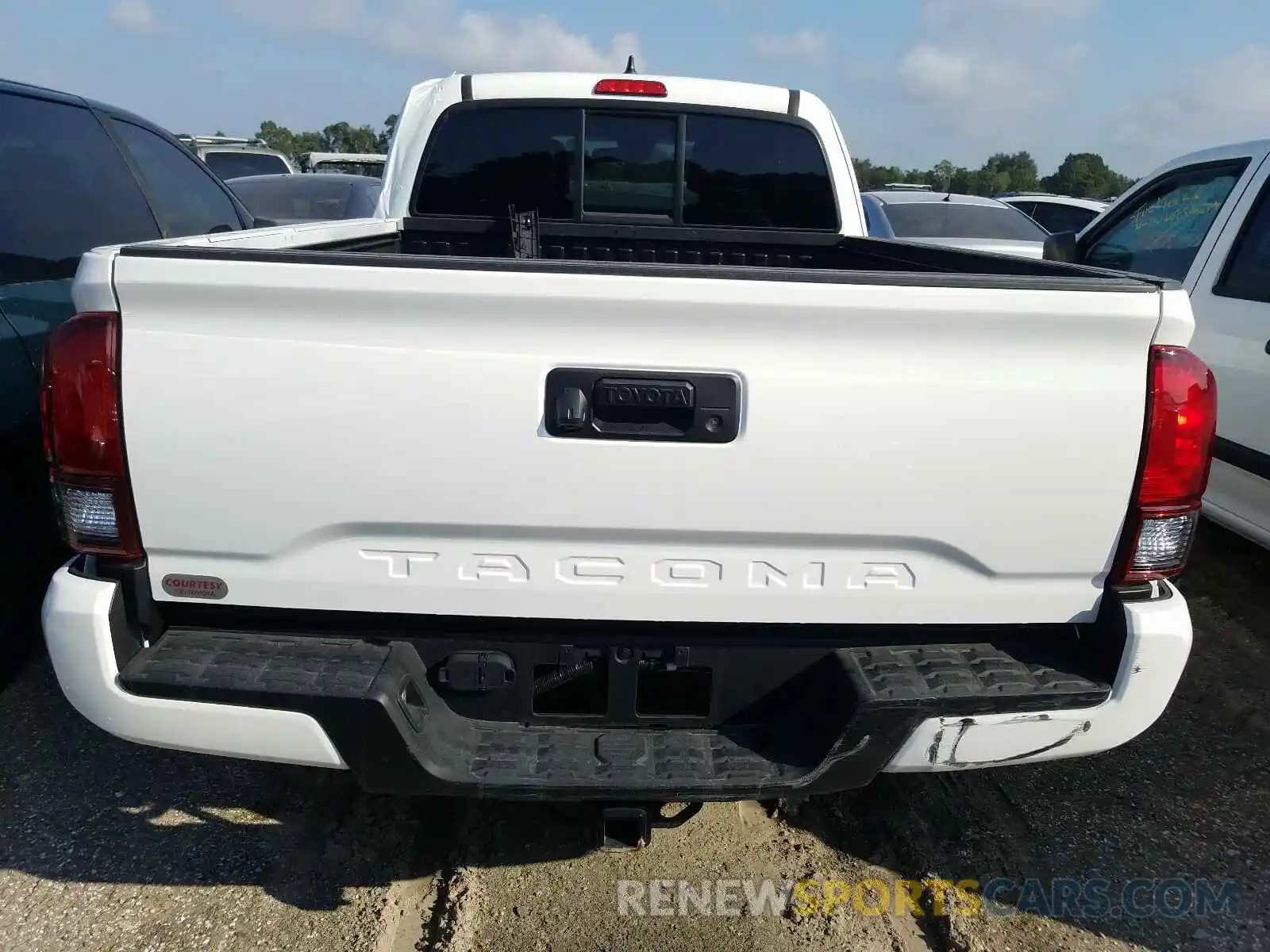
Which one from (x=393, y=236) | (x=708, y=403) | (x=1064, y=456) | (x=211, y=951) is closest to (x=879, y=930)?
(x=1064, y=456)

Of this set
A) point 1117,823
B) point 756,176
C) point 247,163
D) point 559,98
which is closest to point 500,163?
point 559,98

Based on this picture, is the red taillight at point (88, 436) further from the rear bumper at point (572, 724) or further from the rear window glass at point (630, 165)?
the rear window glass at point (630, 165)

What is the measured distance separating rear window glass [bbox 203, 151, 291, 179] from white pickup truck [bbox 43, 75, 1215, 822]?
13.7 metres

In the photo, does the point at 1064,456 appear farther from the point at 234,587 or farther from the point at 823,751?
the point at 234,587

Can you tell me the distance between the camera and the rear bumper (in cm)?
191

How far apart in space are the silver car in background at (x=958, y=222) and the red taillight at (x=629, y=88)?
196 inches

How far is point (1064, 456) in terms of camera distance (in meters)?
1.91

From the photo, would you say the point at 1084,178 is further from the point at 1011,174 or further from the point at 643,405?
the point at 643,405

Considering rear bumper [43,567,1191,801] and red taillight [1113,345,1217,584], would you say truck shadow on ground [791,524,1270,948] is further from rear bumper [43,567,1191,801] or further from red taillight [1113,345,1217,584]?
red taillight [1113,345,1217,584]

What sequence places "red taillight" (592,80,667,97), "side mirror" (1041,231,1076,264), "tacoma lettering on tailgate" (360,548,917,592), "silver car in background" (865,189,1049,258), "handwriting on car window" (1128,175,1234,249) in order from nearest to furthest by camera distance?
1. "tacoma lettering on tailgate" (360,548,917,592)
2. "red taillight" (592,80,667,97)
3. "handwriting on car window" (1128,175,1234,249)
4. "side mirror" (1041,231,1076,264)
5. "silver car in background" (865,189,1049,258)

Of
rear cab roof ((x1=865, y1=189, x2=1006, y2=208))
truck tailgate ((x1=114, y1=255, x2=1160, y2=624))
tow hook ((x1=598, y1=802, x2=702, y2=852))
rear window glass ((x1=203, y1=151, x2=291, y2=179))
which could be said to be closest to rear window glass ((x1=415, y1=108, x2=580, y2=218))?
truck tailgate ((x1=114, y1=255, x2=1160, y2=624))

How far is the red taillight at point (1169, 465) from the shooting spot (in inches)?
74.7

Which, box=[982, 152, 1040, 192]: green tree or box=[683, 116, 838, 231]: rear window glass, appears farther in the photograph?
box=[982, 152, 1040, 192]: green tree

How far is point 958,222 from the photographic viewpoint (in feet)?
29.5
